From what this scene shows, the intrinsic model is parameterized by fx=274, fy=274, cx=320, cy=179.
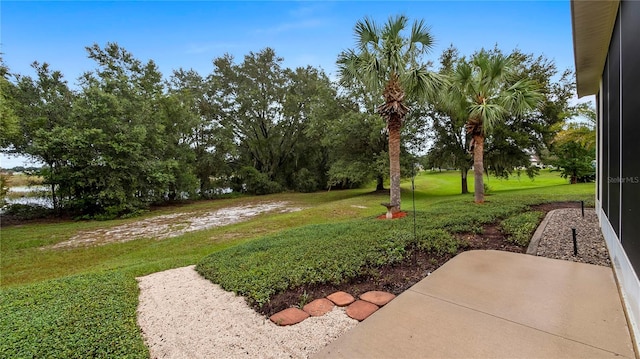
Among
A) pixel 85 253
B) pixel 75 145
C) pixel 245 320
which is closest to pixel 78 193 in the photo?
pixel 75 145

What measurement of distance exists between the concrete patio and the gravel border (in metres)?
0.43

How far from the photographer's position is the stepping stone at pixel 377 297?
2575 millimetres

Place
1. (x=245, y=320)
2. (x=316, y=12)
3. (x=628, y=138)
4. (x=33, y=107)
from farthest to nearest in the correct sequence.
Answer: (x=33, y=107) < (x=316, y=12) < (x=628, y=138) < (x=245, y=320)

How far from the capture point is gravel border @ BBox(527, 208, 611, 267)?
3.50 metres

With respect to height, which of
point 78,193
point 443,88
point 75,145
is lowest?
point 78,193

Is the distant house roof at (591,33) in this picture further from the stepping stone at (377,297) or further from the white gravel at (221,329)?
the white gravel at (221,329)

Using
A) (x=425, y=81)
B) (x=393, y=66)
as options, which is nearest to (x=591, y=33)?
(x=425, y=81)

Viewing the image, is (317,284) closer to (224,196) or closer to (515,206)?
(515,206)

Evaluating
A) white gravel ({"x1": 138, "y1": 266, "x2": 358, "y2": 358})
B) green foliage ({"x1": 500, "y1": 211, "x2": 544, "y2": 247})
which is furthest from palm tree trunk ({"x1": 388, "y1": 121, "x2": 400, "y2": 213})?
white gravel ({"x1": 138, "y1": 266, "x2": 358, "y2": 358})

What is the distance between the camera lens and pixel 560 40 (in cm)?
571

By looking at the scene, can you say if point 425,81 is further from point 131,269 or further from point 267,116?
point 267,116

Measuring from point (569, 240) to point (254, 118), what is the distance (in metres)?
19.4

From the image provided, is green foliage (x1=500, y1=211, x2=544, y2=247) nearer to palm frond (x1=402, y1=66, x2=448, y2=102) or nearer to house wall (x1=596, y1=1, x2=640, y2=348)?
house wall (x1=596, y1=1, x2=640, y2=348)

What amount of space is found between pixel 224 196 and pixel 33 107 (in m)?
10.5
